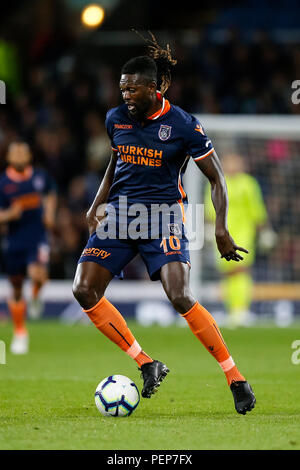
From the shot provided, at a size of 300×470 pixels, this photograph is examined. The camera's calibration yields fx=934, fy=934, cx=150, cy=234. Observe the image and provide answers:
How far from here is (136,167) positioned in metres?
6.35

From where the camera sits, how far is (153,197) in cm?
634

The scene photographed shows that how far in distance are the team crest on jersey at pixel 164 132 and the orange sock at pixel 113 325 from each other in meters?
1.16

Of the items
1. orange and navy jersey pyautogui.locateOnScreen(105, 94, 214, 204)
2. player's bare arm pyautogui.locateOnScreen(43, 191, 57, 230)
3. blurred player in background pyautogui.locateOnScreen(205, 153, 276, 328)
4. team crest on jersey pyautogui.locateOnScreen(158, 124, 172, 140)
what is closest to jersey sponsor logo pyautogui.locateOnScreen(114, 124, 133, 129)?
orange and navy jersey pyautogui.locateOnScreen(105, 94, 214, 204)

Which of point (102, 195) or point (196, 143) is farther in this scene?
point (102, 195)

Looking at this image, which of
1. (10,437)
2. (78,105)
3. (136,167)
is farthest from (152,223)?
(78,105)

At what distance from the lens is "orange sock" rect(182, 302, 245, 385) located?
6.01 meters

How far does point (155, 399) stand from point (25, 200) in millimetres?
4818

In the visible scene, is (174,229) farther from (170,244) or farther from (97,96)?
(97,96)

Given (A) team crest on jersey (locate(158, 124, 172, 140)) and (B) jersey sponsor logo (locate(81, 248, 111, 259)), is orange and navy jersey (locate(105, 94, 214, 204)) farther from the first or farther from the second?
(B) jersey sponsor logo (locate(81, 248, 111, 259))

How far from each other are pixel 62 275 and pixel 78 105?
14.2ft

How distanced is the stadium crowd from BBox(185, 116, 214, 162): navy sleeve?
32.3 feet

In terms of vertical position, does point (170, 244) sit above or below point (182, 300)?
above

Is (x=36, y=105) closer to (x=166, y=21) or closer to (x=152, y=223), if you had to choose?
(x=166, y=21)

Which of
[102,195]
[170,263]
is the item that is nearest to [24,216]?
[102,195]
